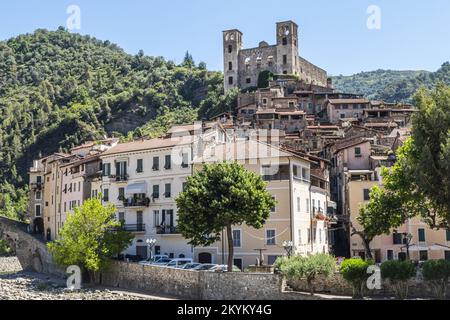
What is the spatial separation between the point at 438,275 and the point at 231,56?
387ft

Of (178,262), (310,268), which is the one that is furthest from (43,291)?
(310,268)

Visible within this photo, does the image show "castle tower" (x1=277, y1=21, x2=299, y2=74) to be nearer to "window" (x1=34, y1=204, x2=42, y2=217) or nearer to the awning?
"window" (x1=34, y1=204, x2=42, y2=217)

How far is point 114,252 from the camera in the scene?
52.2 metres

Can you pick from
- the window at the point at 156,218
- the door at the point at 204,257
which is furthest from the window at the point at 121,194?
the door at the point at 204,257

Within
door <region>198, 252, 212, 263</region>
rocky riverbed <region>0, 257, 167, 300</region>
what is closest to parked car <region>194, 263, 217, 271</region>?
rocky riverbed <region>0, 257, 167, 300</region>

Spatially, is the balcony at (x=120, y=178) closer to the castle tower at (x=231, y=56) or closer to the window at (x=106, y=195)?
the window at (x=106, y=195)

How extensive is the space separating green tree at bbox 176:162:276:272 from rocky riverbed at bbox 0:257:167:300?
6196 millimetres

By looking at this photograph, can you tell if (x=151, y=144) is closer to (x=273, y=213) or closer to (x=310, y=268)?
(x=273, y=213)

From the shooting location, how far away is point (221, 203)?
44.5m

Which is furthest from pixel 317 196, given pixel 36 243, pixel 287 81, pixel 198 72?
pixel 198 72

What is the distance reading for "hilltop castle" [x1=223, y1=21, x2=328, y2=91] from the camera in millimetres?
145375

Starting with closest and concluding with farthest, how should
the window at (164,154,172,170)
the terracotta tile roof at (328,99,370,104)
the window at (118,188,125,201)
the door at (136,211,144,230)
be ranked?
the window at (164,154,172,170), the door at (136,211,144,230), the window at (118,188,125,201), the terracotta tile roof at (328,99,370,104)

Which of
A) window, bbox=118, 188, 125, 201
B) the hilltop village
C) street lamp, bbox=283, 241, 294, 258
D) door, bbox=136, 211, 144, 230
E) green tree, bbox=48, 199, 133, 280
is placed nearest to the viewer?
street lamp, bbox=283, 241, 294, 258

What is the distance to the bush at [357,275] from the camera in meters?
38.0
